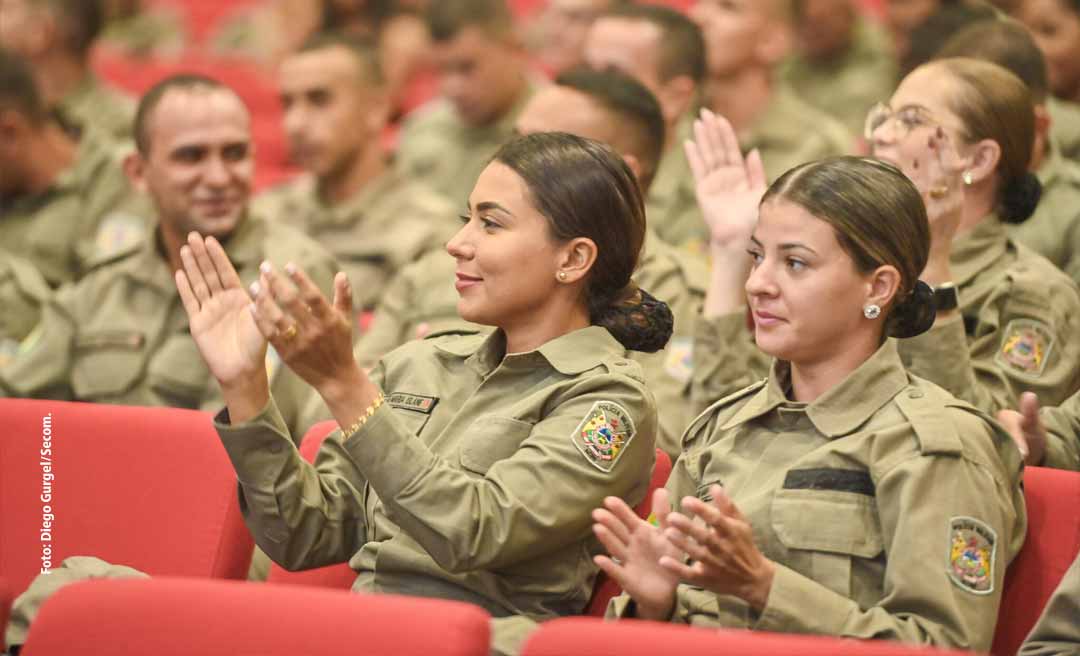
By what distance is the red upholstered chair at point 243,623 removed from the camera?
1591 mm

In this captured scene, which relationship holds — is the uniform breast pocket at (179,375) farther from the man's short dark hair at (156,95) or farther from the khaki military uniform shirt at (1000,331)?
the khaki military uniform shirt at (1000,331)

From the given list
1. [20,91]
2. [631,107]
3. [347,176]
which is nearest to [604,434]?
[631,107]

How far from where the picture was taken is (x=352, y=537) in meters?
2.36

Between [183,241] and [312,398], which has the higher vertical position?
[183,241]

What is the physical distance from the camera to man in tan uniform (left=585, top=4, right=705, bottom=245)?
4078 mm

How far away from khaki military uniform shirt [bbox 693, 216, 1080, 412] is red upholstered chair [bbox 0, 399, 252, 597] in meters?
0.91

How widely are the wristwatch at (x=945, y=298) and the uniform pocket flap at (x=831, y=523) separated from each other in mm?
587

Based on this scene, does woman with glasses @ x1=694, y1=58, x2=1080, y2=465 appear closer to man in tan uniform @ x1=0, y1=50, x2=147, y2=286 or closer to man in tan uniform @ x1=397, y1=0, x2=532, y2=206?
man in tan uniform @ x1=0, y1=50, x2=147, y2=286

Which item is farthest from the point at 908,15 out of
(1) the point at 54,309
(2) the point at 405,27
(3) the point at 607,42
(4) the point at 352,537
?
(4) the point at 352,537

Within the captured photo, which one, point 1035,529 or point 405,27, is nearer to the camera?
point 1035,529

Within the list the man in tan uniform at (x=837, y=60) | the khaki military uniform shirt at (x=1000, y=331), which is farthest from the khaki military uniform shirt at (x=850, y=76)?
the khaki military uniform shirt at (x=1000, y=331)

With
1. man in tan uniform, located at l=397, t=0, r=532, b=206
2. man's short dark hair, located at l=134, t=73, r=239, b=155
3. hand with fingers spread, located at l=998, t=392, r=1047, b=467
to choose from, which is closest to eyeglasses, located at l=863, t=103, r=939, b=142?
hand with fingers spread, located at l=998, t=392, r=1047, b=467

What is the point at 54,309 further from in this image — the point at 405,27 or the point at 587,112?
the point at 405,27

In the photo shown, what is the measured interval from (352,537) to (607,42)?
226 centimetres
